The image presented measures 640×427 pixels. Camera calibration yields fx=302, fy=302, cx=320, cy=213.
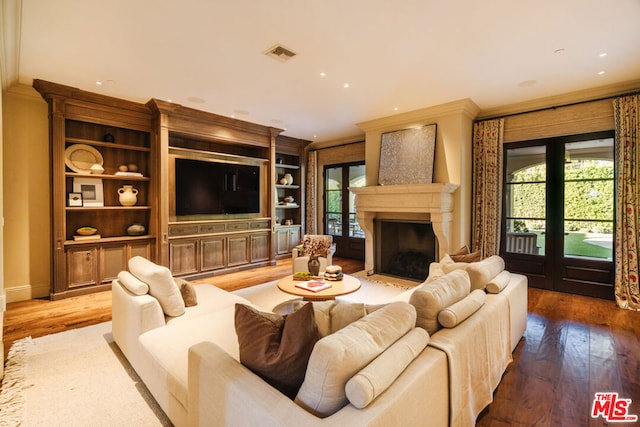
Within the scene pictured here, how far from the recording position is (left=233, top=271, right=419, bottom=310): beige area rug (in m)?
3.97

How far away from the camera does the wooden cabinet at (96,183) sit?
3.94 m

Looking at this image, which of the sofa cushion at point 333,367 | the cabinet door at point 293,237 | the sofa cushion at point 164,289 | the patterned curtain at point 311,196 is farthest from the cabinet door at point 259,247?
the sofa cushion at point 333,367

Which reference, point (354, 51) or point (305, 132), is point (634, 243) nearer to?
point (354, 51)

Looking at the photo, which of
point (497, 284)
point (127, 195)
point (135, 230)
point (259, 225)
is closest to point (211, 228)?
point (259, 225)

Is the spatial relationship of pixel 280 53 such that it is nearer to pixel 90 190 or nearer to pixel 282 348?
pixel 282 348

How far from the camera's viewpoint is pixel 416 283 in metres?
4.88

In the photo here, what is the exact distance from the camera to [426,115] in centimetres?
483

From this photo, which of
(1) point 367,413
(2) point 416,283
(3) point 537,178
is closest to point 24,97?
(1) point 367,413

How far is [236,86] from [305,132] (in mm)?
2639

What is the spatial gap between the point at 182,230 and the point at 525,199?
5.39 m

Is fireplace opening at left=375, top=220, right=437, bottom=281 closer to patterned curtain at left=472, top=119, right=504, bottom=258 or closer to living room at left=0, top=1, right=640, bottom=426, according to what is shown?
living room at left=0, top=1, right=640, bottom=426

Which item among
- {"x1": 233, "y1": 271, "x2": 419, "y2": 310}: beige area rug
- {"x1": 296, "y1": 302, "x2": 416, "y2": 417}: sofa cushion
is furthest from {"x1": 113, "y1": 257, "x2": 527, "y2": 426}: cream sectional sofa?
{"x1": 233, "y1": 271, "x2": 419, "y2": 310}: beige area rug

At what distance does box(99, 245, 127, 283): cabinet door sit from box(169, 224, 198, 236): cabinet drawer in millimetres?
683

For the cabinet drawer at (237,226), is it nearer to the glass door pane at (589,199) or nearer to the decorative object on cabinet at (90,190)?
the decorative object on cabinet at (90,190)
